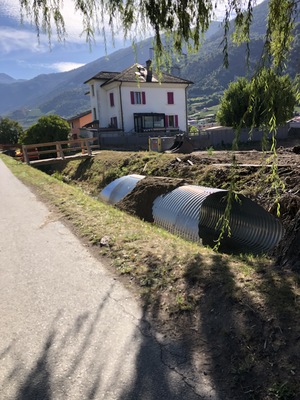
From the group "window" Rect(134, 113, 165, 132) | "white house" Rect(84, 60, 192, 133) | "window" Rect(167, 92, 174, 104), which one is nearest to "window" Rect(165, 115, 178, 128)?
"white house" Rect(84, 60, 192, 133)

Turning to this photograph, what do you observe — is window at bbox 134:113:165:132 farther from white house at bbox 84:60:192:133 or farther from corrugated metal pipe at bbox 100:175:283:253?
corrugated metal pipe at bbox 100:175:283:253

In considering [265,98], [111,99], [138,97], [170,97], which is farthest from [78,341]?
[170,97]

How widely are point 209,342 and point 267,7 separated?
12.1 ft

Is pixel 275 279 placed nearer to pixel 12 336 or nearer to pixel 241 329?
pixel 241 329

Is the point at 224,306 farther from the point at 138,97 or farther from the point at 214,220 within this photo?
the point at 138,97

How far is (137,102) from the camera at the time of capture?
148ft

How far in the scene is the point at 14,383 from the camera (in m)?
2.76

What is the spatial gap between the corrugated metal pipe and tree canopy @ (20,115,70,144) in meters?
25.2

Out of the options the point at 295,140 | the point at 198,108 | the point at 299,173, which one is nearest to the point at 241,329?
the point at 299,173

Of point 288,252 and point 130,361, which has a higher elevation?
point 288,252

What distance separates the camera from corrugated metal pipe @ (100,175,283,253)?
707 centimetres

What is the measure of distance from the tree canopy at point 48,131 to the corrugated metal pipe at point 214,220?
25171 millimetres

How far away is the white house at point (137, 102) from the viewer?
44250 millimetres

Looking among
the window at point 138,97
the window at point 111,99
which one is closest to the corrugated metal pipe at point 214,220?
the window at point 138,97
